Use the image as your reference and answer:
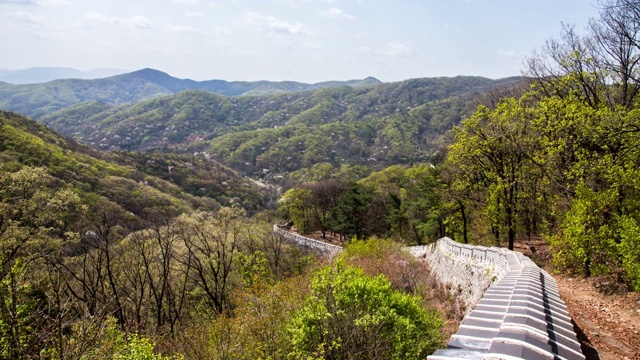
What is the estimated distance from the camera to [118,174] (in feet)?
273

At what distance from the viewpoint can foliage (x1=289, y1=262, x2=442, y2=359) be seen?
1012 centimetres

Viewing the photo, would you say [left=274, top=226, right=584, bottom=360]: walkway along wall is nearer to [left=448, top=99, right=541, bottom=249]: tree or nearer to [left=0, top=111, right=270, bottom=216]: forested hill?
[left=448, top=99, right=541, bottom=249]: tree

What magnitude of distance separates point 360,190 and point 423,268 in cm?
3195

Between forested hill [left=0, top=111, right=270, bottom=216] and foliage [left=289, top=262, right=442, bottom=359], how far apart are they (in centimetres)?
2550

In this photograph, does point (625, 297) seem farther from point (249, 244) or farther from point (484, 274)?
point (249, 244)

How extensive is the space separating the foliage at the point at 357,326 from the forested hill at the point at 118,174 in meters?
25.5

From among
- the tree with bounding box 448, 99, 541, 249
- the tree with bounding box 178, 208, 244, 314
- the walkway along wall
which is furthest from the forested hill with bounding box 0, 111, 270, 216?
the walkway along wall

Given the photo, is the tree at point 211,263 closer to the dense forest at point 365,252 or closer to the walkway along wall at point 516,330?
the dense forest at point 365,252

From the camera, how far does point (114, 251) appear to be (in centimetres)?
2858

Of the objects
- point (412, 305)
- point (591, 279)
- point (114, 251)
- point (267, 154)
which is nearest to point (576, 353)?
point (412, 305)

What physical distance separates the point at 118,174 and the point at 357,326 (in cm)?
8541

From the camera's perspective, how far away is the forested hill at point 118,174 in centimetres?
5750

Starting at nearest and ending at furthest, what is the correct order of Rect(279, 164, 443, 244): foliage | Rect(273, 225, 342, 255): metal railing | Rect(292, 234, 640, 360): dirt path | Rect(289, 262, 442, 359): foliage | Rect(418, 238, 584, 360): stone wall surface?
Rect(418, 238, 584, 360): stone wall surface, Rect(292, 234, 640, 360): dirt path, Rect(289, 262, 442, 359): foliage, Rect(279, 164, 443, 244): foliage, Rect(273, 225, 342, 255): metal railing

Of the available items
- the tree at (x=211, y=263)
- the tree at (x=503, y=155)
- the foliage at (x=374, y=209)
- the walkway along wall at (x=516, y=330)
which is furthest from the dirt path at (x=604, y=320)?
the tree at (x=211, y=263)
